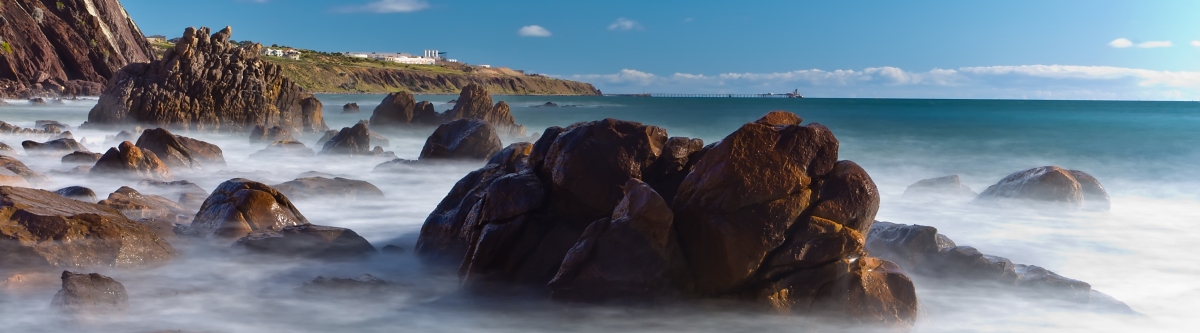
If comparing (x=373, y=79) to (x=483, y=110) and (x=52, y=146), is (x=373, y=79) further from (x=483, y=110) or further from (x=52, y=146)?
(x=52, y=146)

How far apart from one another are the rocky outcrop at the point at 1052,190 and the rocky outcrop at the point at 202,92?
26358 millimetres

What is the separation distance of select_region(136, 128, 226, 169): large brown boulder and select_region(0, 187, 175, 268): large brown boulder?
8.33 meters

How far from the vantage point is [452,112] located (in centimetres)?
3534

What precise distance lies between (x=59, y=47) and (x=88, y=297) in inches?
2496

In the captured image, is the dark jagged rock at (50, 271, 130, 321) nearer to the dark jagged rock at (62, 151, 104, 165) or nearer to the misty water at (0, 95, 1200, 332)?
the misty water at (0, 95, 1200, 332)

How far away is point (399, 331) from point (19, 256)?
130 inches

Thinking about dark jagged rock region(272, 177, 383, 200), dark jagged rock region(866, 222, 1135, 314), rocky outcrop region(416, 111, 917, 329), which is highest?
rocky outcrop region(416, 111, 917, 329)

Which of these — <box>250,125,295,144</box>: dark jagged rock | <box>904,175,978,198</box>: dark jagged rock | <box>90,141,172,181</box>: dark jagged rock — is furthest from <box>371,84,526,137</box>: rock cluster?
<box>904,175,978,198</box>: dark jagged rock

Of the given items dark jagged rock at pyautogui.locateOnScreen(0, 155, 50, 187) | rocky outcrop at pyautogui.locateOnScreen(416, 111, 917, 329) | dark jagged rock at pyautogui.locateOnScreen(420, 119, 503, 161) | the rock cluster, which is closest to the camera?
rocky outcrop at pyautogui.locateOnScreen(416, 111, 917, 329)

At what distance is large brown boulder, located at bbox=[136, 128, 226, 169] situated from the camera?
620 inches

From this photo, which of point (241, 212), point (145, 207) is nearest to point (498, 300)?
point (241, 212)

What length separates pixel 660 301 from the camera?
6.25 m

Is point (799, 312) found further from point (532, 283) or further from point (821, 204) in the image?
point (532, 283)

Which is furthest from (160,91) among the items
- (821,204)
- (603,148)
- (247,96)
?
(821,204)
